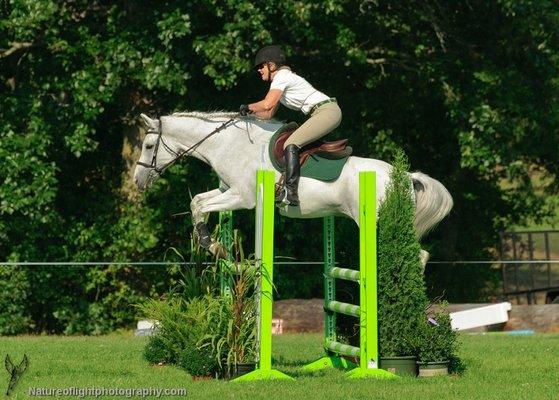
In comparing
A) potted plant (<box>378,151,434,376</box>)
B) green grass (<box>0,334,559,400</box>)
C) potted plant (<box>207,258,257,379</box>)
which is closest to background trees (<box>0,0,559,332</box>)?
green grass (<box>0,334,559,400</box>)

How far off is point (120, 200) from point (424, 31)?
6.02m

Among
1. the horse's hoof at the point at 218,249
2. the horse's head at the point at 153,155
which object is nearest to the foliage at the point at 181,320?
the horse's hoof at the point at 218,249

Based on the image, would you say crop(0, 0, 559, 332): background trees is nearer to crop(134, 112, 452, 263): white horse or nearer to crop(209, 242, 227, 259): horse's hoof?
crop(134, 112, 452, 263): white horse

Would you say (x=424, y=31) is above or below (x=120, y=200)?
above

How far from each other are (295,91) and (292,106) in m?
0.20

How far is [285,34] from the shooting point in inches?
752

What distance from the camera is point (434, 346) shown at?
10094 mm

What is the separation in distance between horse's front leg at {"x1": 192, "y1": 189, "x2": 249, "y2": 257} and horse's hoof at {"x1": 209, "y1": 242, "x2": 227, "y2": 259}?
0.08ft

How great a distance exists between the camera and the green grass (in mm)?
8977

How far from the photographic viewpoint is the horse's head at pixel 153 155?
11.7 meters

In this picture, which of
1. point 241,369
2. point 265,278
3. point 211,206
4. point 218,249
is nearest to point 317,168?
point 211,206

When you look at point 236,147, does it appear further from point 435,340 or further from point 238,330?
point 435,340

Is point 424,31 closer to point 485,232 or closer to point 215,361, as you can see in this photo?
point 485,232

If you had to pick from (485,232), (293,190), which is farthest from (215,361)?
(485,232)
